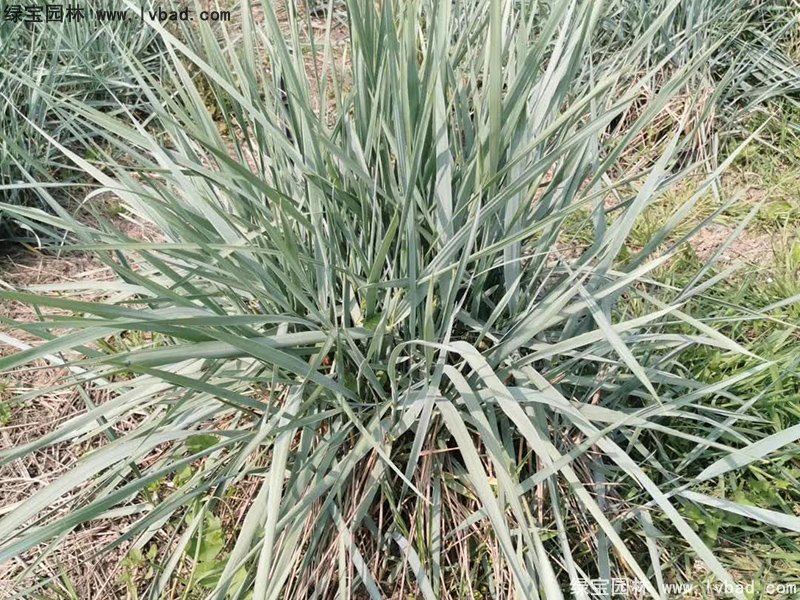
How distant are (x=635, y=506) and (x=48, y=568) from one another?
3.62 feet

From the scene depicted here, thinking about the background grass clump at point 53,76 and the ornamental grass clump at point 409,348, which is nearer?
the ornamental grass clump at point 409,348

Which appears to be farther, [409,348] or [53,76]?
[53,76]

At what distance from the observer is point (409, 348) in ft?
4.12

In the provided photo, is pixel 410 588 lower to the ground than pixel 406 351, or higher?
lower

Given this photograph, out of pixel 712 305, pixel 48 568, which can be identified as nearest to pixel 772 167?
pixel 712 305

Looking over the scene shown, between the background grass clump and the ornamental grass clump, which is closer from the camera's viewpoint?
the ornamental grass clump

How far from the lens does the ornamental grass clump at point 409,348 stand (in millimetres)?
1098

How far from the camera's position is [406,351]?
1.27m

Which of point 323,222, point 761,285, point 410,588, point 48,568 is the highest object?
point 323,222

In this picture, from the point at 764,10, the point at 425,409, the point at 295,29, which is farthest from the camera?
the point at 764,10

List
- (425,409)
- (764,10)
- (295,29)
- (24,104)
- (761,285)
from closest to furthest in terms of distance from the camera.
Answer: (425,409) → (295,29) → (761,285) → (24,104) → (764,10)

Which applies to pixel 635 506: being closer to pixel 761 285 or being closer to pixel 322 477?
pixel 322 477

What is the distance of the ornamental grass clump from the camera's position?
3.60 feet

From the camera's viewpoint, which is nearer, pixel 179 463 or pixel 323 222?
pixel 179 463
